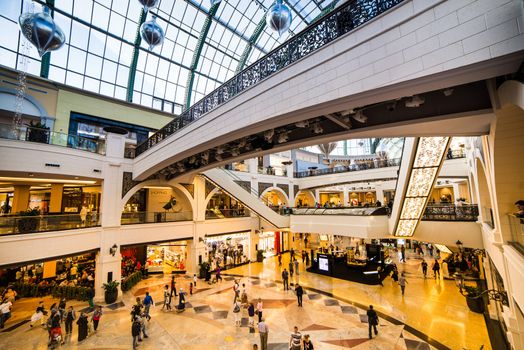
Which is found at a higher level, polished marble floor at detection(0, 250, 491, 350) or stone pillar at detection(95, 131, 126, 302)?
stone pillar at detection(95, 131, 126, 302)

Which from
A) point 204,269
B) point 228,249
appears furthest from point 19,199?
point 228,249

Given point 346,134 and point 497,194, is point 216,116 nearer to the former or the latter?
point 346,134

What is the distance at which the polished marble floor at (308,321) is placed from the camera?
25.3ft

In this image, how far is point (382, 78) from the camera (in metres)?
3.48

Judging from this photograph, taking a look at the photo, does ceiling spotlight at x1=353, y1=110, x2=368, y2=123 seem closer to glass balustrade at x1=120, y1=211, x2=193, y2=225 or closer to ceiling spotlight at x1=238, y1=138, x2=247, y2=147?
ceiling spotlight at x1=238, y1=138, x2=247, y2=147

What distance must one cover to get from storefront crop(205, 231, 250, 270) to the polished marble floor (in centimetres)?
401

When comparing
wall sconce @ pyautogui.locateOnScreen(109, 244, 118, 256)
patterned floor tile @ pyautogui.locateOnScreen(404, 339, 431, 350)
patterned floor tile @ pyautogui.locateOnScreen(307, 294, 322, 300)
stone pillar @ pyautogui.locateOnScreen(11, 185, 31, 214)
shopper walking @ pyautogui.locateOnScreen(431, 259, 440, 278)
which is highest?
stone pillar @ pyautogui.locateOnScreen(11, 185, 31, 214)

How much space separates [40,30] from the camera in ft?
18.4

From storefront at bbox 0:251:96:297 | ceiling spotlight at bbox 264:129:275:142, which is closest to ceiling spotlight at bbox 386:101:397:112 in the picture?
ceiling spotlight at bbox 264:129:275:142

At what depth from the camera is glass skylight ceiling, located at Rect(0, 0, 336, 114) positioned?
1340cm

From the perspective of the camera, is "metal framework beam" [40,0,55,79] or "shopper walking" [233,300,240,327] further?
"metal framework beam" [40,0,55,79]

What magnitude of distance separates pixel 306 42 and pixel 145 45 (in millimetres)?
15859

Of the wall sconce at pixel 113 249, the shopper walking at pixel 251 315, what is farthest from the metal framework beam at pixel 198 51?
the shopper walking at pixel 251 315

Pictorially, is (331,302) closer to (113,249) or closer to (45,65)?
(113,249)
